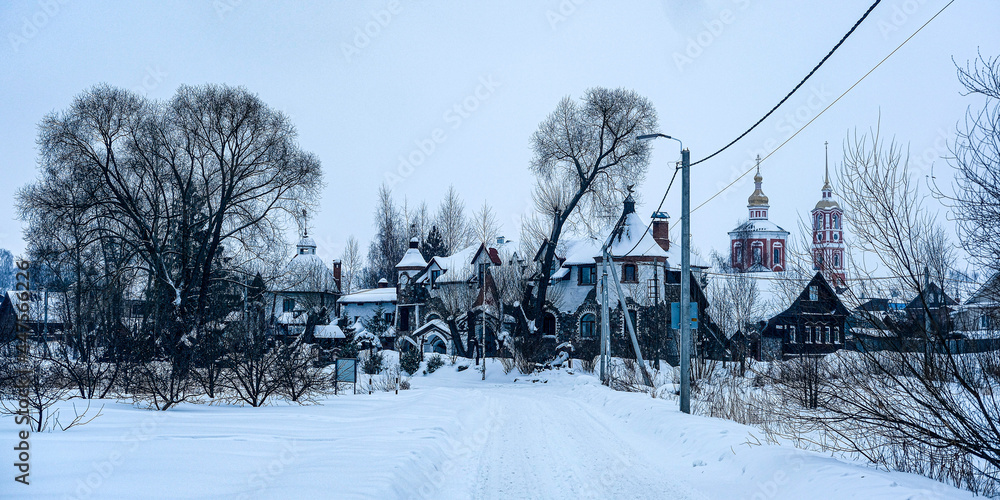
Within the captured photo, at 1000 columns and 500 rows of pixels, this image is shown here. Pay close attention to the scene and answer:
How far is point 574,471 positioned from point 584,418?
7164 mm

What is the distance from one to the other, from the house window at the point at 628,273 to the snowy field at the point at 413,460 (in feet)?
101

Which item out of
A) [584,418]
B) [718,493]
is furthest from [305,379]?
[718,493]

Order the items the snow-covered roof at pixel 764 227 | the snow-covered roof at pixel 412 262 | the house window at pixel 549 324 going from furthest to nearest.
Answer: the snow-covered roof at pixel 764 227
the snow-covered roof at pixel 412 262
the house window at pixel 549 324

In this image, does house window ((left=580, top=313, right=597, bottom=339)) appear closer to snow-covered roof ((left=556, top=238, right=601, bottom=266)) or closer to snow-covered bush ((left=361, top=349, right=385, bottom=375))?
snow-covered roof ((left=556, top=238, right=601, bottom=266))

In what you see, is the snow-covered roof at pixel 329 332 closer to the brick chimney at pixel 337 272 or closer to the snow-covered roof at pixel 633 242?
the snow-covered roof at pixel 633 242

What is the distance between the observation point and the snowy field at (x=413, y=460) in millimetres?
6375

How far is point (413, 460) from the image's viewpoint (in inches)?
340

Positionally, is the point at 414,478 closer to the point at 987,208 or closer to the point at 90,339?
the point at 987,208

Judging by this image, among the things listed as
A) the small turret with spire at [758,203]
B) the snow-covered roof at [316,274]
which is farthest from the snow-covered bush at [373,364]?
the small turret with spire at [758,203]

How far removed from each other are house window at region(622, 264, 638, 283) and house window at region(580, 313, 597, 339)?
3834 millimetres

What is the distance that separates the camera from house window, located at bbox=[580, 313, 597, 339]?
46875 mm

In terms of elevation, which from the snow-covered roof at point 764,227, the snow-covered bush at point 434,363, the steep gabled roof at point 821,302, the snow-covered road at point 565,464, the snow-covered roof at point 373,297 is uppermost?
the snow-covered roof at point 764,227

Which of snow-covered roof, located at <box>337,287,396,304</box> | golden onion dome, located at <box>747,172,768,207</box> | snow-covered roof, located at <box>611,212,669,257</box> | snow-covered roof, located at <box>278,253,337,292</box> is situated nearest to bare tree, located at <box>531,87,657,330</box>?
snow-covered roof, located at <box>611,212,669,257</box>

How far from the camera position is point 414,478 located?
7906 millimetres
